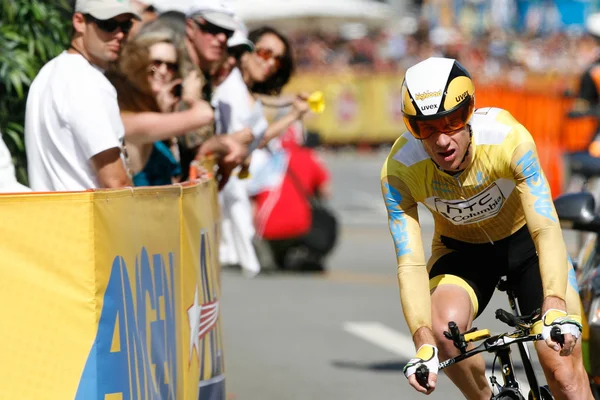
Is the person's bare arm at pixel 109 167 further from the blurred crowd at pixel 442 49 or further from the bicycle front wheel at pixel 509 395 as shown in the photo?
the blurred crowd at pixel 442 49

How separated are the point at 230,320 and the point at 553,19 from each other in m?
23.7

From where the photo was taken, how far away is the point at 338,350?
10742 mm

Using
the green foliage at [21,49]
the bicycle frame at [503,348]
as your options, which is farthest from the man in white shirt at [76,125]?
the bicycle frame at [503,348]

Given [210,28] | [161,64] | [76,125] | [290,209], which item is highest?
[210,28]

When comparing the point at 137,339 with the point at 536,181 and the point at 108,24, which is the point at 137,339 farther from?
the point at 108,24

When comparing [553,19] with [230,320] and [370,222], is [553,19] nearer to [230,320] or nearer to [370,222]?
[370,222]

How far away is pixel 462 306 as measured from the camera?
5.72 metres

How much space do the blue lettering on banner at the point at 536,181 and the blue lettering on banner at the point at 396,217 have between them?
537 mm

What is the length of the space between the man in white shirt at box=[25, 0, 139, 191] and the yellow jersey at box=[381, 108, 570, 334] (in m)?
1.55

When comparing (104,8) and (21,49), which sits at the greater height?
(104,8)

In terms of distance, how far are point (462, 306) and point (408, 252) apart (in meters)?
0.32

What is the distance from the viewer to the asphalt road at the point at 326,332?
9.12 m

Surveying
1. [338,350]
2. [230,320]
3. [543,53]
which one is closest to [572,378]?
[338,350]

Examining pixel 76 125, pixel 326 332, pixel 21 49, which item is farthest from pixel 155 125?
pixel 326 332
